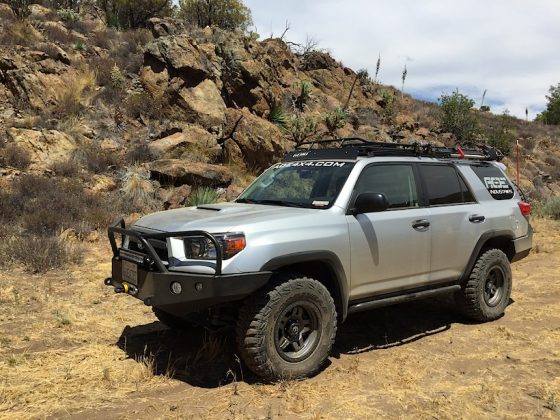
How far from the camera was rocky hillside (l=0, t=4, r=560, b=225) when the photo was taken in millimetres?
11797

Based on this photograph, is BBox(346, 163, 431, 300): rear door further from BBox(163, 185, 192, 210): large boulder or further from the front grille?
BBox(163, 185, 192, 210): large boulder

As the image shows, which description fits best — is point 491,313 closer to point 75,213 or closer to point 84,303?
point 84,303

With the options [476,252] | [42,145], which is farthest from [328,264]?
[42,145]

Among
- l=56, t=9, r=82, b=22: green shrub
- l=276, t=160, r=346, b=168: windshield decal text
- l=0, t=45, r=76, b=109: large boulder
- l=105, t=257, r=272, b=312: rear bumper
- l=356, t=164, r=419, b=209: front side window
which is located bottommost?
l=105, t=257, r=272, b=312: rear bumper

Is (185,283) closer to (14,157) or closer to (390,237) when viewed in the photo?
(390,237)

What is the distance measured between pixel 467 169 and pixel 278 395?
3.57 metres

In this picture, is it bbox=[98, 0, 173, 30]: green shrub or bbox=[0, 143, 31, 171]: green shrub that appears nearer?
bbox=[0, 143, 31, 171]: green shrub

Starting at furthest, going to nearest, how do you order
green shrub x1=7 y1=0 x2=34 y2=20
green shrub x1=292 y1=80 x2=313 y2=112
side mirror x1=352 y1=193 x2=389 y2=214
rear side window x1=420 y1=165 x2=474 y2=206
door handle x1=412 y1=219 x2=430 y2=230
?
green shrub x1=292 y1=80 x2=313 y2=112
green shrub x1=7 y1=0 x2=34 y2=20
rear side window x1=420 y1=165 x2=474 y2=206
door handle x1=412 y1=219 x2=430 y2=230
side mirror x1=352 y1=193 x2=389 y2=214

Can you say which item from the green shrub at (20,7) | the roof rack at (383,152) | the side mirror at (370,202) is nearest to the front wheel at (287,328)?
the side mirror at (370,202)

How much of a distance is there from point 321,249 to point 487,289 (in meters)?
2.85

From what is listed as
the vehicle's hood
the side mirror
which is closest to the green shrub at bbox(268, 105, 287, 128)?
the vehicle's hood

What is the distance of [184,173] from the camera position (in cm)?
1177

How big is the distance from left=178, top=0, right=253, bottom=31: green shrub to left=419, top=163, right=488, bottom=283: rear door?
2191cm

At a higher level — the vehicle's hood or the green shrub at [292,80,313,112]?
the green shrub at [292,80,313,112]
